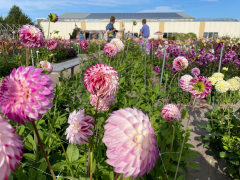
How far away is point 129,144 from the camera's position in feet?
1.54

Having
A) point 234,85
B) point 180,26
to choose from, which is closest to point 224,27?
point 180,26

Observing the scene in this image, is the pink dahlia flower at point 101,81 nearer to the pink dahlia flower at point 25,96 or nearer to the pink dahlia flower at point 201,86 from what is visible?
the pink dahlia flower at point 25,96

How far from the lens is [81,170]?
38.3 inches

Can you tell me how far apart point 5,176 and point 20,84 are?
0.21 m

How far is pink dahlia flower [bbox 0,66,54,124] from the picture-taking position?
45 centimetres

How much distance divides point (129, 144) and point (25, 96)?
0.99 ft

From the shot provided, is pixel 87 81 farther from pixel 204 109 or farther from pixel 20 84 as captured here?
pixel 204 109

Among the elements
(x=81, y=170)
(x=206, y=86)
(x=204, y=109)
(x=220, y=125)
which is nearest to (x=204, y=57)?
(x=204, y=109)

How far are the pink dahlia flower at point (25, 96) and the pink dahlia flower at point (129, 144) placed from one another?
7.6 inches

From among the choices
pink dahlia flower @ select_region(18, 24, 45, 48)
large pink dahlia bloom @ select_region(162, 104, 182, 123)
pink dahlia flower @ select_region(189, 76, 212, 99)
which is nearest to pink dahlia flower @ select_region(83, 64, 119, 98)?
pink dahlia flower @ select_region(189, 76, 212, 99)

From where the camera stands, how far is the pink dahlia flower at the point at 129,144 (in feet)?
1.53

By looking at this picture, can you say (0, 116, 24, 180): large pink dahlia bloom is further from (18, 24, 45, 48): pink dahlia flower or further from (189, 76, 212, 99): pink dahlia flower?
(18, 24, 45, 48): pink dahlia flower

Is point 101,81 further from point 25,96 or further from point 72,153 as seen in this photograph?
point 72,153

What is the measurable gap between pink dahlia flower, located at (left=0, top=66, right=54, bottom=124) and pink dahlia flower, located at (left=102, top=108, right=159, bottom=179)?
19cm
